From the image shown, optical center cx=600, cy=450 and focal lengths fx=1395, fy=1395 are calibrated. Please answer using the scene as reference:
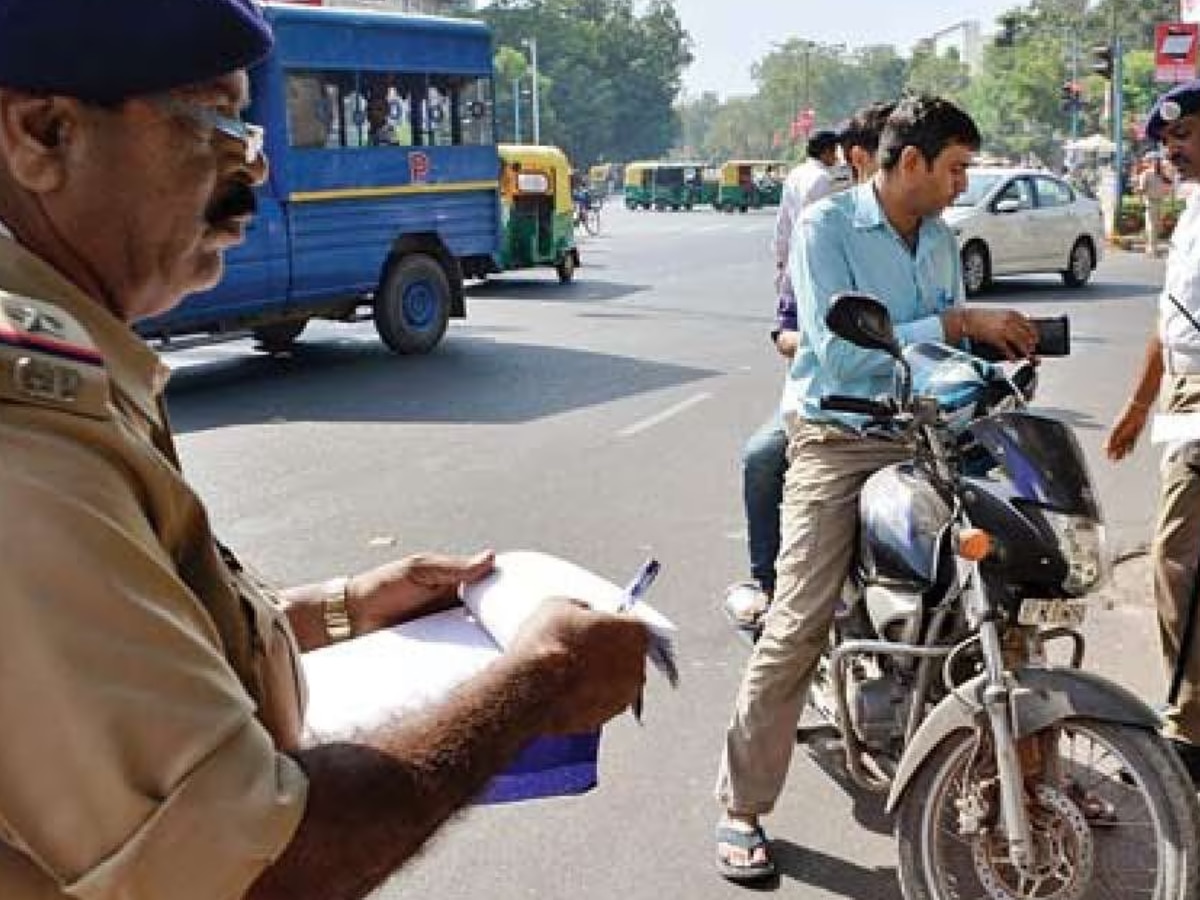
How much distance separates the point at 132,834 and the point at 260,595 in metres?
0.41

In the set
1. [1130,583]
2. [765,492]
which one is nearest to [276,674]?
[765,492]

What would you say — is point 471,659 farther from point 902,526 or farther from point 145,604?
point 902,526

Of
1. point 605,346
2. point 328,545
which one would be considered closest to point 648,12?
point 605,346

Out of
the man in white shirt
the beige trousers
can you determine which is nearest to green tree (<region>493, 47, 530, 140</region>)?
the man in white shirt

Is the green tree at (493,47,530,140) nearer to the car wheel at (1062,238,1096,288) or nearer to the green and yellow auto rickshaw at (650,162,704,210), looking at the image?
the green and yellow auto rickshaw at (650,162,704,210)

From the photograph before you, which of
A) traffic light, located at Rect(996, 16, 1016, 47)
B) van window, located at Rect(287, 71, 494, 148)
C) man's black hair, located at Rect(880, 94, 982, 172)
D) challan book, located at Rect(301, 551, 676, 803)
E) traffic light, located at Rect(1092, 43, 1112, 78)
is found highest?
traffic light, located at Rect(996, 16, 1016, 47)

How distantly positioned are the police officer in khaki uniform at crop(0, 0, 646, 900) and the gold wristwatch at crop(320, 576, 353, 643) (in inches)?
16.4

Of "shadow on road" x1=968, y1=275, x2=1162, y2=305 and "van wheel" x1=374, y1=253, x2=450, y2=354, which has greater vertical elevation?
"van wheel" x1=374, y1=253, x2=450, y2=354

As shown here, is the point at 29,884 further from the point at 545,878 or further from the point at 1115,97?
the point at 1115,97

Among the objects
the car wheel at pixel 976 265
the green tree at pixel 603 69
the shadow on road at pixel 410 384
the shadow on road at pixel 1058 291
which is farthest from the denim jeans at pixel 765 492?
the green tree at pixel 603 69

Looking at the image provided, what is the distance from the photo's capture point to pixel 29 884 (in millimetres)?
1047

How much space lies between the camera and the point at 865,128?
564cm

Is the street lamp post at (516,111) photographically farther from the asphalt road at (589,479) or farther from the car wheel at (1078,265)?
the asphalt road at (589,479)

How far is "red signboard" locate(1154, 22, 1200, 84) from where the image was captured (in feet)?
62.7
